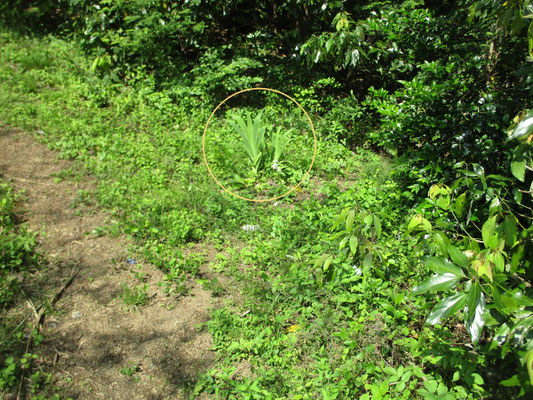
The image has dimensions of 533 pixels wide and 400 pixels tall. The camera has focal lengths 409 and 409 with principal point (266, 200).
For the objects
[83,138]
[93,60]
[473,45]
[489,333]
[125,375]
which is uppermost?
[473,45]

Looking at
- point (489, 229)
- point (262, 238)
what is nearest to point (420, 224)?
point (489, 229)

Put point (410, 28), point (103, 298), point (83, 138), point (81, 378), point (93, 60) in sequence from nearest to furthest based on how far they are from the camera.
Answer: point (81, 378) → point (103, 298) → point (410, 28) → point (83, 138) → point (93, 60)

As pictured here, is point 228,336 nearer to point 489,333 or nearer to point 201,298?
point 201,298

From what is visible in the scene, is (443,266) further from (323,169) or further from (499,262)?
(323,169)

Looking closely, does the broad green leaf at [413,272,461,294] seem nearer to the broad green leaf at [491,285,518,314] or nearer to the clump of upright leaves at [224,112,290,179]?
the broad green leaf at [491,285,518,314]

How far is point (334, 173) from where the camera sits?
4582mm

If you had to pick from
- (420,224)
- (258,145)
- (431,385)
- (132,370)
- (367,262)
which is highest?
(420,224)

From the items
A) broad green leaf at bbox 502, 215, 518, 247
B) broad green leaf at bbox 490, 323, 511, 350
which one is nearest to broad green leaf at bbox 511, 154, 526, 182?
broad green leaf at bbox 502, 215, 518, 247

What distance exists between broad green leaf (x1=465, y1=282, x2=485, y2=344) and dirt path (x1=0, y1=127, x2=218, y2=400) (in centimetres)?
195

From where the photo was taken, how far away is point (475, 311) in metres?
1.36

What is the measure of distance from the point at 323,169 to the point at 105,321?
272 cm

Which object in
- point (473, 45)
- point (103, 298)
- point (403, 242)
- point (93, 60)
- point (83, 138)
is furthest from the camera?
point (93, 60)

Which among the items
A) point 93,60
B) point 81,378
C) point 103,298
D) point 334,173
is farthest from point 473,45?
point 93,60

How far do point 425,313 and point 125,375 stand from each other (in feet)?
6.85
